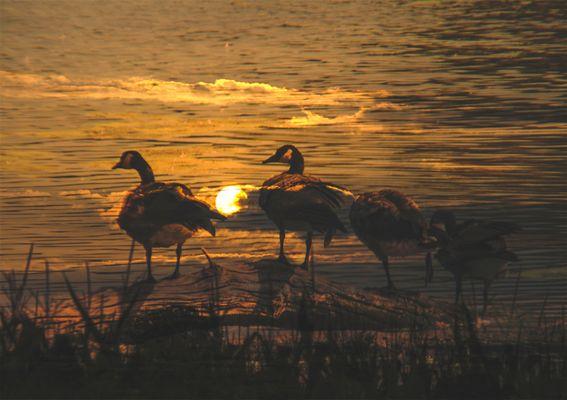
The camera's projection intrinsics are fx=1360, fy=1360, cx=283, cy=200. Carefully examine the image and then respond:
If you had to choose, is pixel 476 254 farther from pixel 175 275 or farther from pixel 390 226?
→ pixel 175 275

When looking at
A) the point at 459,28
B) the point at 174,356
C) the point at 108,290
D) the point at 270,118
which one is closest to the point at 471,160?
the point at 270,118

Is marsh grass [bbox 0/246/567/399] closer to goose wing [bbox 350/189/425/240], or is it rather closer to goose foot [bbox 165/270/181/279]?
goose foot [bbox 165/270/181/279]

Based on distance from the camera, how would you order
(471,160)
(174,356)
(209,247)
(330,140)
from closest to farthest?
(174,356) → (209,247) → (471,160) → (330,140)

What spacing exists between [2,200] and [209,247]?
486 centimetres

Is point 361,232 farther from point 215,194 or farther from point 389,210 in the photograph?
point 215,194

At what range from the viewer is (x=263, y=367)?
1042cm

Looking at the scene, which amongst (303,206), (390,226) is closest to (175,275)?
(303,206)

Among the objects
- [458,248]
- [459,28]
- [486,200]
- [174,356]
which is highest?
[459,28]

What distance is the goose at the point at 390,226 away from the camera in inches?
581

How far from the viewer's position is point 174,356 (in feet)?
34.9

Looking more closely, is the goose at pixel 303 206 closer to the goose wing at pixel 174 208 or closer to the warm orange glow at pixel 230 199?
the goose wing at pixel 174 208

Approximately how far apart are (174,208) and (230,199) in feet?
19.9

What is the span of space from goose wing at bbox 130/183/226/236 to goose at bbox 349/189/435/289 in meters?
1.62

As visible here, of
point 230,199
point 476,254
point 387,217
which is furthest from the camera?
point 230,199
